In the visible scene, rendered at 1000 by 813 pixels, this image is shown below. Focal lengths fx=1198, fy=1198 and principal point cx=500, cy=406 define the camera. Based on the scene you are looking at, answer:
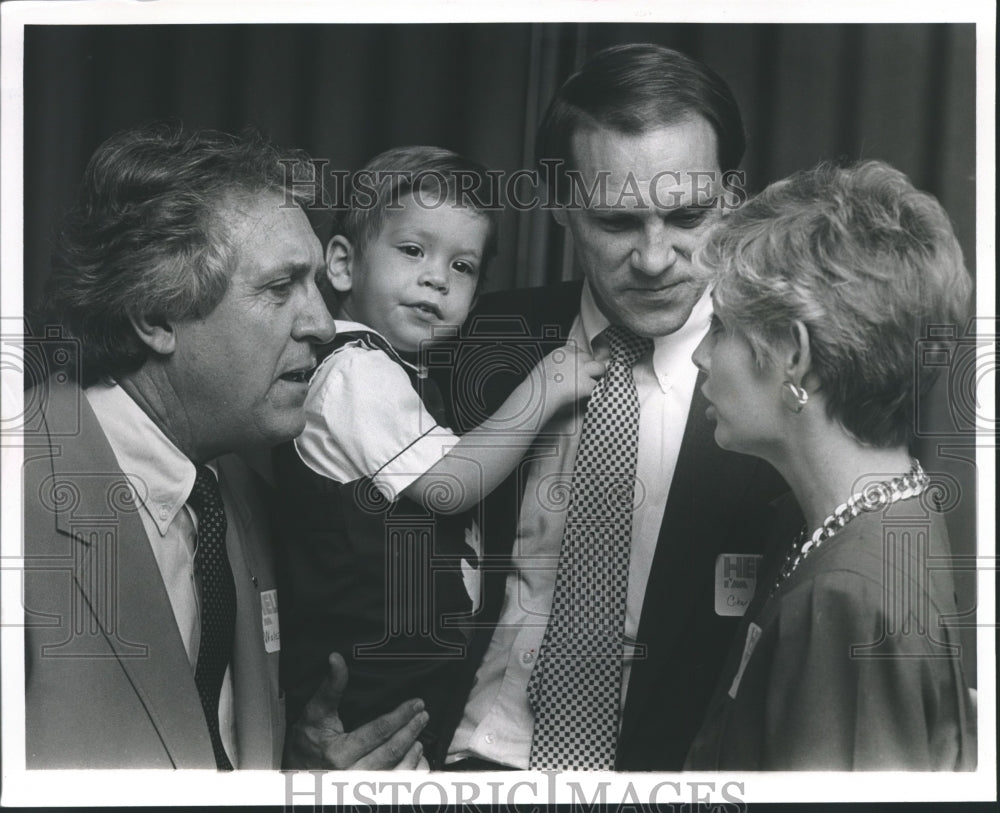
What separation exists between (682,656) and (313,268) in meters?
1.40

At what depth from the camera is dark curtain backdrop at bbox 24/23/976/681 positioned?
3219 millimetres

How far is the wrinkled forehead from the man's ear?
1.14 metres

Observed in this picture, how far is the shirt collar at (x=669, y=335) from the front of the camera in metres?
3.13

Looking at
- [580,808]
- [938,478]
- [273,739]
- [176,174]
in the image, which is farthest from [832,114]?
[273,739]

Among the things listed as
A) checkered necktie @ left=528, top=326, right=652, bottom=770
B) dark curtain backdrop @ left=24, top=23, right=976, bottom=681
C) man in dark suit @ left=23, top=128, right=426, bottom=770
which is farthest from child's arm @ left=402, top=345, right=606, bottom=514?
man in dark suit @ left=23, top=128, right=426, bottom=770

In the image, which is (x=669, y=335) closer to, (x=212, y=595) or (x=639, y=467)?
(x=639, y=467)

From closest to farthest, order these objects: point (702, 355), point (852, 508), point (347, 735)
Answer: point (852, 508), point (702, 355), point (347, 735)

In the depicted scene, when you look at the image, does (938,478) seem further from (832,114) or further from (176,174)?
(176,174)

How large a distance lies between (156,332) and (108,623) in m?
0.78

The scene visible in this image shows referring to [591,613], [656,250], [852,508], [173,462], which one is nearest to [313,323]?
[173,462]

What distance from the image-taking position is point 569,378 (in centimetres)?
320

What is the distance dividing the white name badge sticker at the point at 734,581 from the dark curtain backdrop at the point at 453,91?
0.88 m

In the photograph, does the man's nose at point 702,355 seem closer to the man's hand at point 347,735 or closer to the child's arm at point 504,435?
the child's arm at point 504,435

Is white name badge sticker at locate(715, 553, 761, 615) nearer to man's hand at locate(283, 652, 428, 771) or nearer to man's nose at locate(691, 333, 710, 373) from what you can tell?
man's nose at locate(691, 333, 710, 373)
